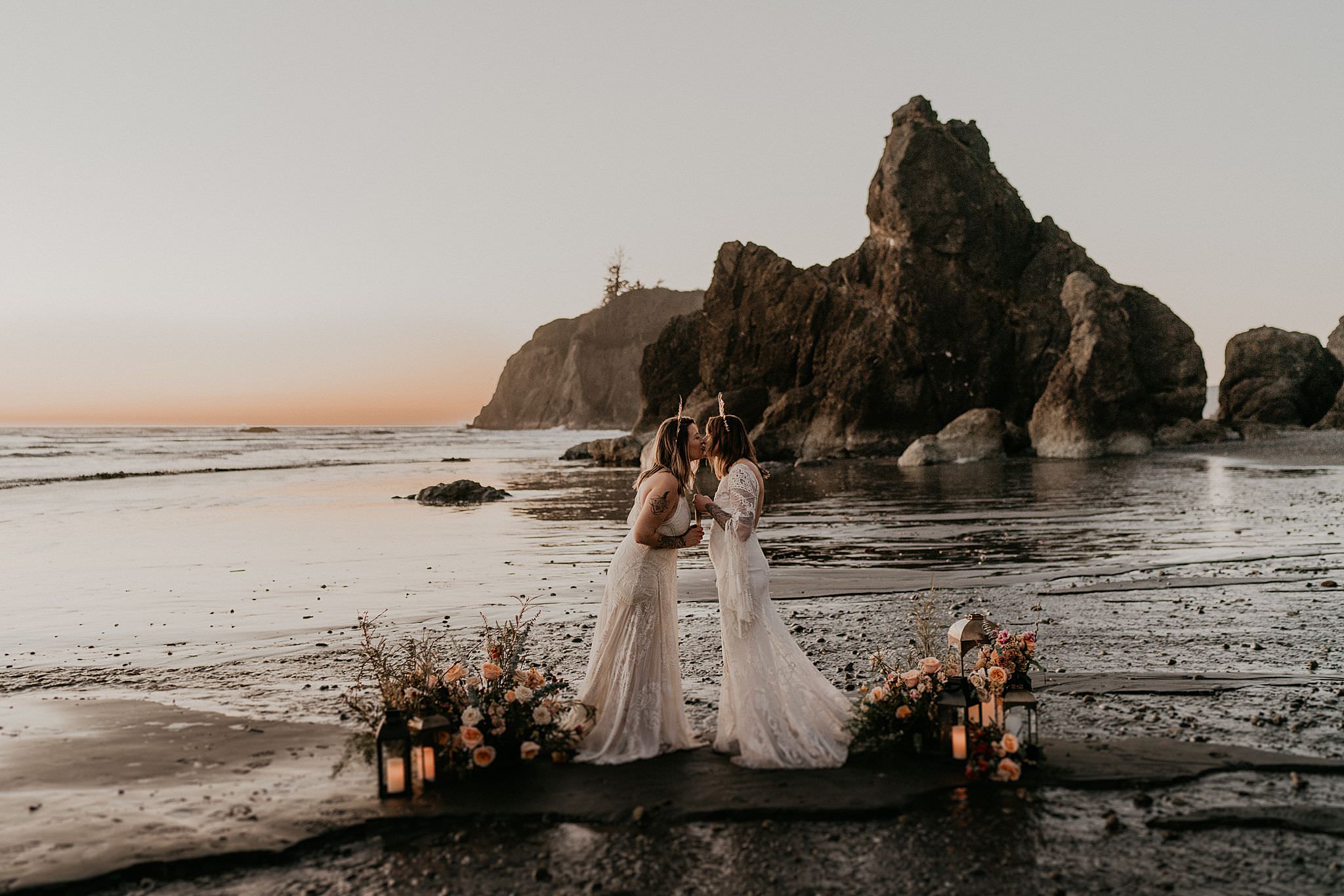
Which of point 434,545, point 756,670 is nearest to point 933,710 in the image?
point 756,670

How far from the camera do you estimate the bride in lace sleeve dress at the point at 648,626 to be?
7.56 m

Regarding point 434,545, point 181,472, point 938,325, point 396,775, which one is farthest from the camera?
point 938,325

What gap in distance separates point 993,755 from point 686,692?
3.24 m

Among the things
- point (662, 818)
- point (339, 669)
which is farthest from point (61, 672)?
point (662, 818)

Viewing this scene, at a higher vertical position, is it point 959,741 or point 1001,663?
point 1001,663

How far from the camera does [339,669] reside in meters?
10.6

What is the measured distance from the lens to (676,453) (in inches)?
299

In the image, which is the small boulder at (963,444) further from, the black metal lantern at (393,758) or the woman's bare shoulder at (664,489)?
the black metal lantern at (393,758)

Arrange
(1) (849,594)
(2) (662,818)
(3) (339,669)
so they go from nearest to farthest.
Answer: (2) (662,818), (3) (339,669), (1) (849,594)

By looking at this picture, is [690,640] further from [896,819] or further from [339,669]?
[896,819]

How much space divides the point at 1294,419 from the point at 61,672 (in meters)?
78.1

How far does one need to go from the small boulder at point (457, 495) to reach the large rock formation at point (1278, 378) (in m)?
58.7

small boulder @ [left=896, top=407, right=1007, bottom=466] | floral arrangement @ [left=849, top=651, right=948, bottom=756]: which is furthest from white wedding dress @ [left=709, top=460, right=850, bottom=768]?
small boulder @ [left=896, top=407, right=1007, bottom=466]

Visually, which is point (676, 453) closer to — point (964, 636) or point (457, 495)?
point (964, 636)
